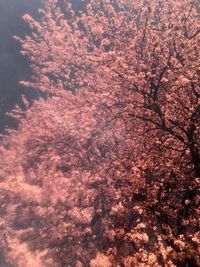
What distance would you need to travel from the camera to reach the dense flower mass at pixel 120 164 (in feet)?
35.0

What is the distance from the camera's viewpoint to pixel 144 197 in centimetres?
1158

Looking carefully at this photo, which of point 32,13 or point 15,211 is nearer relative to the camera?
point 15,211

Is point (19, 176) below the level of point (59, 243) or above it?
above

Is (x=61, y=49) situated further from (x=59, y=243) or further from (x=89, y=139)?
(x=59, y=243)

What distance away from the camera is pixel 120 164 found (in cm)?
1367

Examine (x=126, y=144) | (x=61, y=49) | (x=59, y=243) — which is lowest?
(x=59, y=243)

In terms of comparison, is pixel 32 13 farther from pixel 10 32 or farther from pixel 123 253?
pixel 123 253

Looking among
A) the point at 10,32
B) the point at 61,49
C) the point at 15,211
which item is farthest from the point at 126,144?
the point at 10,32

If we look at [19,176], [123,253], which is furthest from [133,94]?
[19,176]

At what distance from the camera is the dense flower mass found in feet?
35.0

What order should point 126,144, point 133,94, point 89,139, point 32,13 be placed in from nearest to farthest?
point 133,94
point 126,144
point 89,139
point 32,13

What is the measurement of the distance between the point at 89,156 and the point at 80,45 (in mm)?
12155

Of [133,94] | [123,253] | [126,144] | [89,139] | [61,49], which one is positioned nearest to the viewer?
[123,253]

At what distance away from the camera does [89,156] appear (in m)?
17.7
